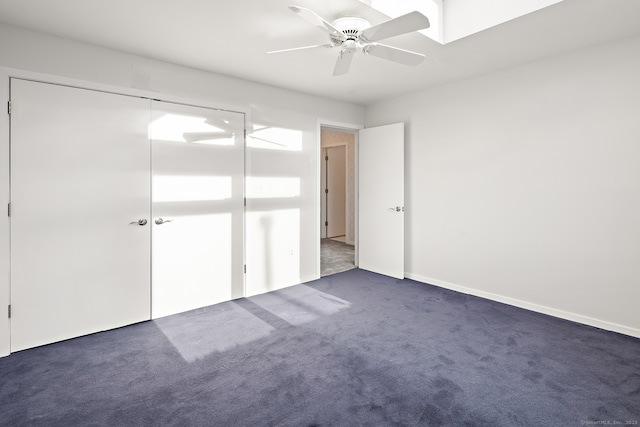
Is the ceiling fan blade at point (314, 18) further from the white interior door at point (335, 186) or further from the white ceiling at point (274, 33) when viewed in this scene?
the white interior door at point (335, 186)

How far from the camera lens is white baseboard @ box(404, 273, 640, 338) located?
112 inches

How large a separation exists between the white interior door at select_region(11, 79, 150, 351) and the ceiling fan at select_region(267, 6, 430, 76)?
1.63m

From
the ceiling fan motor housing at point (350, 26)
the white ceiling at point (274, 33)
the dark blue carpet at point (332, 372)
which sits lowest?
the dark blue carpet at point (332, 372)

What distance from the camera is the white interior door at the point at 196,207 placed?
10.4 ft

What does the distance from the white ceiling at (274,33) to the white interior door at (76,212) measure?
20.5 inches

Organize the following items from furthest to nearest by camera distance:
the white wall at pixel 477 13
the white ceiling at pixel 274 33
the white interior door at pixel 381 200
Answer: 1. the white interior door at pixel 381 200
2. the white wall at pixel 477 13
3. the white ceiling at pixel 274 33

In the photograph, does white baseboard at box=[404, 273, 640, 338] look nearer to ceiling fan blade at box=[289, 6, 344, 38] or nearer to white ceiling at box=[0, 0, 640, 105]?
white ceiling at box=[0, 0, 640, 105]

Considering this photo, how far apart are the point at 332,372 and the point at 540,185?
2.64 m

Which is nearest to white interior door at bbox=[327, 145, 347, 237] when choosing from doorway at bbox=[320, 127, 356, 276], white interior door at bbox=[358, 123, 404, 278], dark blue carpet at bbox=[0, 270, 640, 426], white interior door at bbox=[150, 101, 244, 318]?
doorway at bbox=[320, 127, 356, 276]

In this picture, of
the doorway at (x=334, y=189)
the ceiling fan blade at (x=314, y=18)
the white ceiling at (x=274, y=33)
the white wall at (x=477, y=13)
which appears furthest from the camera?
the doorway at (x=334, y=189)

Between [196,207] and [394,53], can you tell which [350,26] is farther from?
[196,207]

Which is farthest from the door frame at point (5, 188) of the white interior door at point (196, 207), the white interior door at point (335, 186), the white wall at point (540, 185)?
the white interior door at point (335, 186)

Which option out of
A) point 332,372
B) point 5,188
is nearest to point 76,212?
point 5,188

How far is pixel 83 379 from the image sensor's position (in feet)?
7.18
